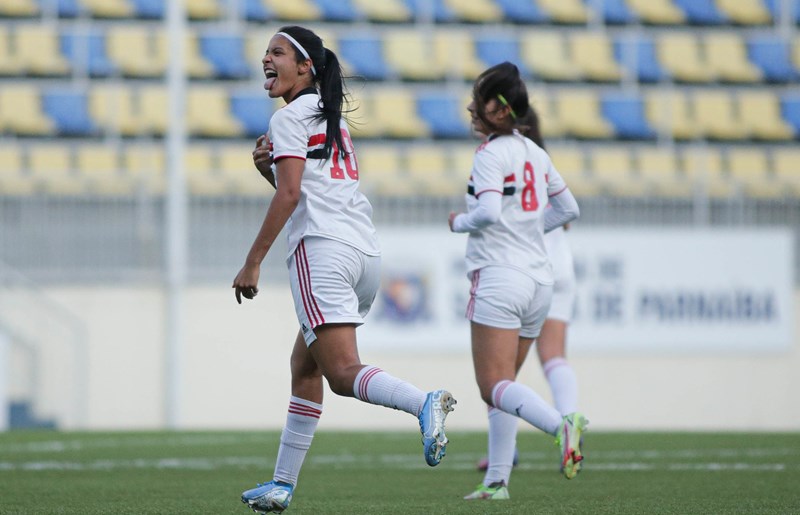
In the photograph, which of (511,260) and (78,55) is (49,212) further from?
(511,260)

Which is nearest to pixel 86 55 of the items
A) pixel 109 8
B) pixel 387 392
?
pixel 109 8

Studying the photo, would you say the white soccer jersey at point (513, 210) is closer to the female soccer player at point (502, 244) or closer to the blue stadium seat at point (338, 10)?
the female soccer player at point (502, 244)

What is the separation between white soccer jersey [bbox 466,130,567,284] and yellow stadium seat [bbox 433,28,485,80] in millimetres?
13534

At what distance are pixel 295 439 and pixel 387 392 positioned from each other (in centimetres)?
54

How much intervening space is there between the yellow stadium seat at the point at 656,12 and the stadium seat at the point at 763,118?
167cm

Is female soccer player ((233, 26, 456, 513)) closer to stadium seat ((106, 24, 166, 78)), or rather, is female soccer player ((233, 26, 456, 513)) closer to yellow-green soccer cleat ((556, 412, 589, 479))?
yellow-green soccer cleat ((556, 412, 589, 479))

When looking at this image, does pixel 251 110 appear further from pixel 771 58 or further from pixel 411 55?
pixel 771 58

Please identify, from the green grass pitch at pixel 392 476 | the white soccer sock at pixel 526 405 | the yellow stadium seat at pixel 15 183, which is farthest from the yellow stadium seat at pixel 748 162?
the white soccer sock at pixel 526 405

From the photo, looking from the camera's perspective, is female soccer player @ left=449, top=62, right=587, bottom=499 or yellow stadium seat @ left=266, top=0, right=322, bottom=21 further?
yellow stadium seat @ left=266, top=0, right=322, bottom=21

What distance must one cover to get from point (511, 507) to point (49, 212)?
1016 cm

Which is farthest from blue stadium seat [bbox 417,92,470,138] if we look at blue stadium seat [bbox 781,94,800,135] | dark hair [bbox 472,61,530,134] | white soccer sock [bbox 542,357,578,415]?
dark hair [bbox 472,61,530,134]

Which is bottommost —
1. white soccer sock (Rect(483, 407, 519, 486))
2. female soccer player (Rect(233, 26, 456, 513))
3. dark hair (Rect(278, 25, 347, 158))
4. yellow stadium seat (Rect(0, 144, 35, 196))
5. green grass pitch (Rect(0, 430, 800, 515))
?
green grass pitch (Rect(0, 430, 800, 515))

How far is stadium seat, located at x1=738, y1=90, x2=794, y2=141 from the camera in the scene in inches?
752

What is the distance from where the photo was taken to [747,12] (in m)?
20.3
